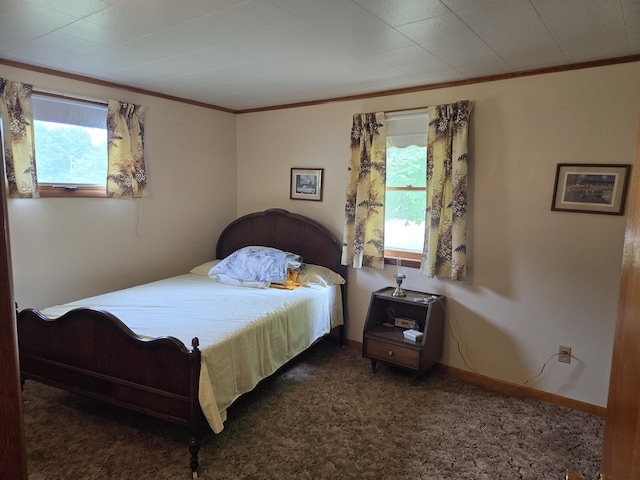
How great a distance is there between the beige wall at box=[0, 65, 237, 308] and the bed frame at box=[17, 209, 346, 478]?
64 cm

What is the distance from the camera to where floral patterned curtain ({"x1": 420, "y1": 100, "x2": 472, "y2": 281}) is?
2957 millimetres

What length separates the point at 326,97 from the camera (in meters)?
3.65

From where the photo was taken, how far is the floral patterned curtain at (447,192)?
9.70 feet

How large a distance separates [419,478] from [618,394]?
157 centimetres

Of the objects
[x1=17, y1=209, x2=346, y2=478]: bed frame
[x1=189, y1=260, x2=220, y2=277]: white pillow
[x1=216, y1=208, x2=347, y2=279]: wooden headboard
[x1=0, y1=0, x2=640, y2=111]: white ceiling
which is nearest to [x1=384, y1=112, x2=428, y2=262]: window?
[x1=0, y1=0, x2=640, y2=111]: white ceiling

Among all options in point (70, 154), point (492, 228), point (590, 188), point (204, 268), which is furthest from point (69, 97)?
point (590, 188)

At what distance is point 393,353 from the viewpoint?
3.06 meters

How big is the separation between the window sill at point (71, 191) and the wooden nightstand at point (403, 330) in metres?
2.48

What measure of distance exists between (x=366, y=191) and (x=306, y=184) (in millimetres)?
756

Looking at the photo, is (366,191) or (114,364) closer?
(114,364)

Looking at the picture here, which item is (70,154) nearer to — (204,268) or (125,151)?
(125,151)

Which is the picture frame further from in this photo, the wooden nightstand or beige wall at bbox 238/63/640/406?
the wooden nightstand

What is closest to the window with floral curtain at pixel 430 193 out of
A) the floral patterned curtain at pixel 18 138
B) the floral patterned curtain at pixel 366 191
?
the floral patterned curtain at pixel 366 191

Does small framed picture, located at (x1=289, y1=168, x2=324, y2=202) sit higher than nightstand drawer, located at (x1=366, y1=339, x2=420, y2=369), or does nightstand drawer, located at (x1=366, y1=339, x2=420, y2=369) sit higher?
small framed picture, located at (x1=289, y1=168, x2=324, y2=202)
